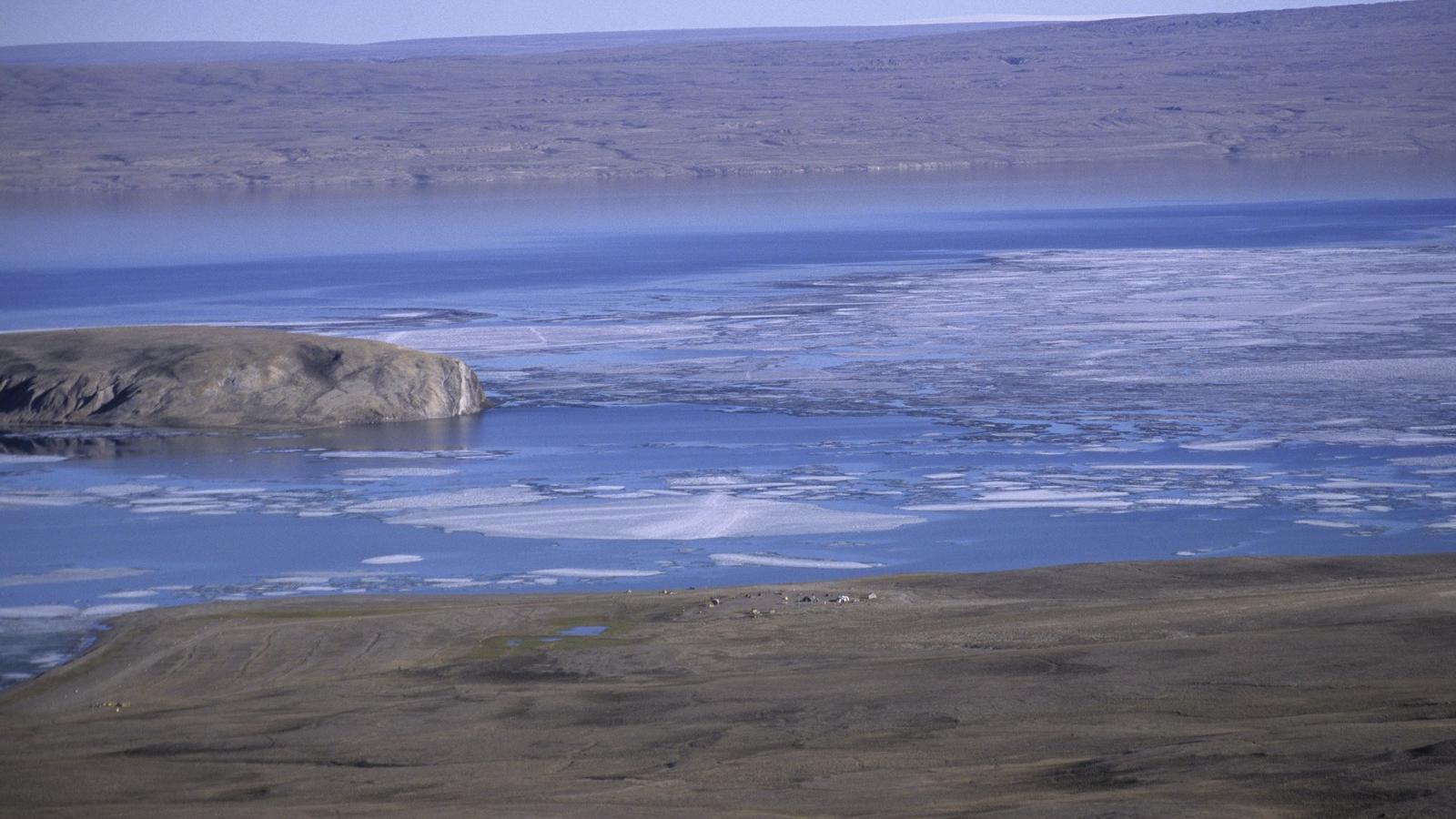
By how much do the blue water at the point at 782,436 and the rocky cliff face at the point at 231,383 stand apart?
0.41 meters

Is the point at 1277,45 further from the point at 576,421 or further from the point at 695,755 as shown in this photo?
the point at 695,755

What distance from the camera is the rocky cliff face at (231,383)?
58.0 feet

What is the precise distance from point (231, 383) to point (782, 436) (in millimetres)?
5744

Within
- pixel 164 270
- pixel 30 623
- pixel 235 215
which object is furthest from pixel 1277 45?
pixel 30 623

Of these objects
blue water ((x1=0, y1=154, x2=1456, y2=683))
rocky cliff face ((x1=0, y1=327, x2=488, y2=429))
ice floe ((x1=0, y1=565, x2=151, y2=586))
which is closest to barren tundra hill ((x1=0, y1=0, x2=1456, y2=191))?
blue water ((x1=0, y1=154, x2=1456, y2=683))

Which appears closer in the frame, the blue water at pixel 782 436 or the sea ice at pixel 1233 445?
the blue water at pixel 782 436

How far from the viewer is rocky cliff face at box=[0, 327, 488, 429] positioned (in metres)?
17.7

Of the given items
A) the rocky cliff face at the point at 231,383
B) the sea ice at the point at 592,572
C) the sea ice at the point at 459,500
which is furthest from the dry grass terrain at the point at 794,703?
the rocky cliff face at the point at 231,383

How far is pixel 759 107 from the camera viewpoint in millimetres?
94188

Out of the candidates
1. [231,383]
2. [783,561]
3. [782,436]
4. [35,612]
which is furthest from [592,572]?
[231,383]

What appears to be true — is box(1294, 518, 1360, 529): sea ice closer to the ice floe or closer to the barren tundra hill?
the ice floe

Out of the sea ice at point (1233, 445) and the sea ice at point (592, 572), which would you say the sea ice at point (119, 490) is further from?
the sea ice at point (1233, 445)

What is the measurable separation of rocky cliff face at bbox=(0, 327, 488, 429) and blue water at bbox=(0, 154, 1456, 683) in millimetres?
408

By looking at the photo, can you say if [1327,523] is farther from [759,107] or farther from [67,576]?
[759,107]
